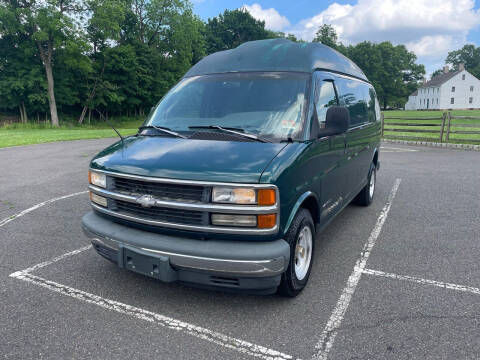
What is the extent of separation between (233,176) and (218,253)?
0.58 meters

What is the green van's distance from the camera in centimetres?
269

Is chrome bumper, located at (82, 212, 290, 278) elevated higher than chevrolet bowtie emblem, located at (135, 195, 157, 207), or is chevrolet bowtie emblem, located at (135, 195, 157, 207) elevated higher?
chevrolet bowtie emblem, located at (135, 195, 157, 207)

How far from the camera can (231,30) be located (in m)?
63.1

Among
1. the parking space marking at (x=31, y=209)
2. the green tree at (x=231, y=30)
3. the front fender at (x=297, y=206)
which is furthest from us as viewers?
the green tree at (x=231, y=30)

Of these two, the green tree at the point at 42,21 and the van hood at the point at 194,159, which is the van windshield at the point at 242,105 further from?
the green tree at the point at 42,21

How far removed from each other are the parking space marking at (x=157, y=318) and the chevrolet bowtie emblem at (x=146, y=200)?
0.94 meters

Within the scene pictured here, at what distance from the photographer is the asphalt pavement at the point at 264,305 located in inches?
101

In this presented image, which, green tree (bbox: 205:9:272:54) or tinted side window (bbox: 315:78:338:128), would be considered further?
green tree (bbox: 205:9:272:54)

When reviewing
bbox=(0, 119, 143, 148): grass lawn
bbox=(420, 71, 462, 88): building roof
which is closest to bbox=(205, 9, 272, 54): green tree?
bbox=(0, 119, 143, 148): grass lawn

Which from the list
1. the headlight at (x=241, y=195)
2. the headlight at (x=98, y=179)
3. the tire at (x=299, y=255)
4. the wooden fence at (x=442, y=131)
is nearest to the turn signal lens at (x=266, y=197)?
the headlight at (x=241, y=195)

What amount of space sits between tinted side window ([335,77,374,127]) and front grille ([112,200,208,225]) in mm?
2540

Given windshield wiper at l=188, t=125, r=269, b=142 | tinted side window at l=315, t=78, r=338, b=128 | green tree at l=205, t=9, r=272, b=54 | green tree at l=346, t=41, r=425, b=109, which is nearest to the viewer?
windshield wiper at l=188, t=125, r=269, b=142

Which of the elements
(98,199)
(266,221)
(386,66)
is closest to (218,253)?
(266,221)

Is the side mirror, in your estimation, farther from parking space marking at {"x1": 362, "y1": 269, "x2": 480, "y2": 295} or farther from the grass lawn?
the grass lawn
